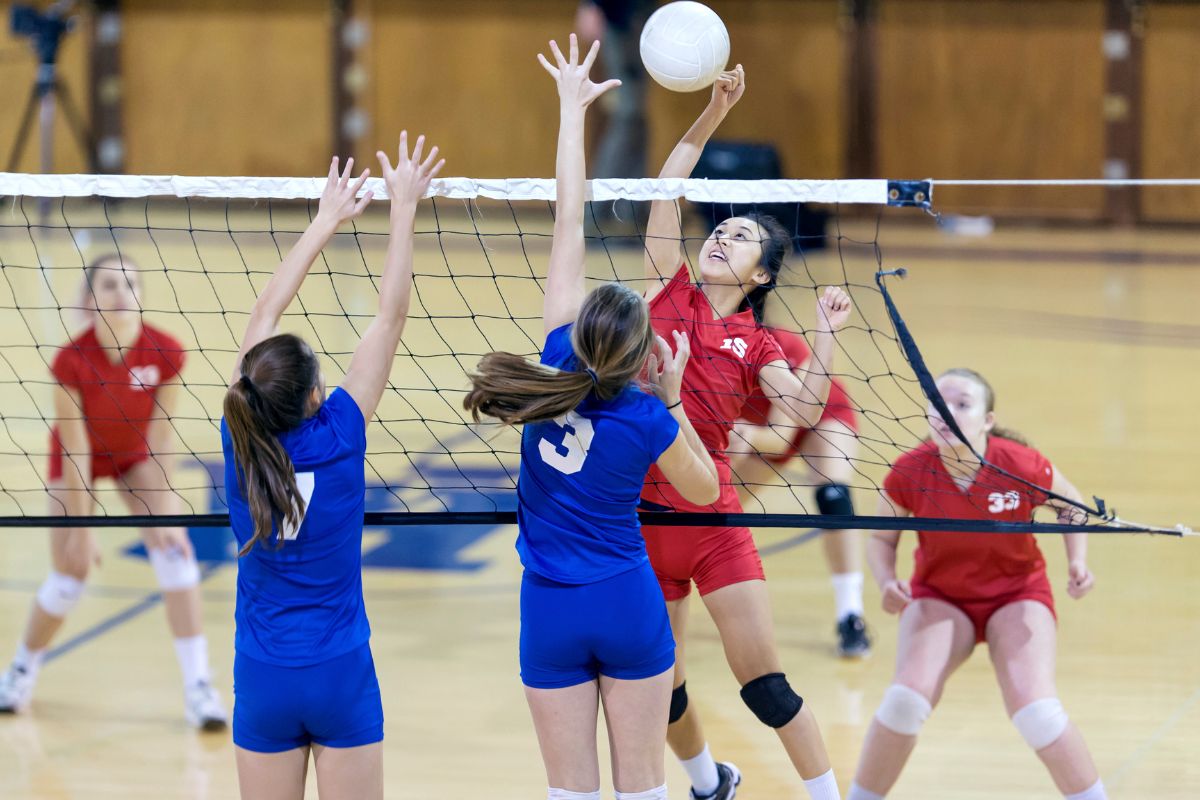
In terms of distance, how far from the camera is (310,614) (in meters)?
3.09

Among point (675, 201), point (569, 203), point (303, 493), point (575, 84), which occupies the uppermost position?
point (575, 84)

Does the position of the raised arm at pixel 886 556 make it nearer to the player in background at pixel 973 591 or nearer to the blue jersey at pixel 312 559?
the player in background at pixel 973 591

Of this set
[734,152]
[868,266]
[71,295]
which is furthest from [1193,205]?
[71,295]

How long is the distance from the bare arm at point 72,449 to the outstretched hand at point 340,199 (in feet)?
5.49

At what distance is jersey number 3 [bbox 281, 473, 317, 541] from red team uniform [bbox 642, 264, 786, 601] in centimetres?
107

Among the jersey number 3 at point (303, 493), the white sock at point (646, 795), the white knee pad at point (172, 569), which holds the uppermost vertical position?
the jersey number 3 at point (303, 493)

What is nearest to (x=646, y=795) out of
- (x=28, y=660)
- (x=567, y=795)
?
(x=567, y=795)

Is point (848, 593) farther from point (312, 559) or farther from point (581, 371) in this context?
point (312, 559)


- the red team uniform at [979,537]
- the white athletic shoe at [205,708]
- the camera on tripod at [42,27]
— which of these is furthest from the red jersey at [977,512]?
the camera on tripod at [42,27]

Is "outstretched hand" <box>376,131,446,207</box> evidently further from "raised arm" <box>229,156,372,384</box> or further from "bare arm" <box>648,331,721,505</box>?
A: "bare arm" <box>648,331,721,505</box>

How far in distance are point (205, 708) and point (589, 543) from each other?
2.10 m

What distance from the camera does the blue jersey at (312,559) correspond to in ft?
10.0

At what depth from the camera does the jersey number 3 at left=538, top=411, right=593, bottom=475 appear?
3.14 meters

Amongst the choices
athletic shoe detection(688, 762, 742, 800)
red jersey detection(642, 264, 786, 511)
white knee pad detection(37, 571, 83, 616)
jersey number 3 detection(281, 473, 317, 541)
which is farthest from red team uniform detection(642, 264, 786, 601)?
white knee pad detection(37, 571, 83, 616)
